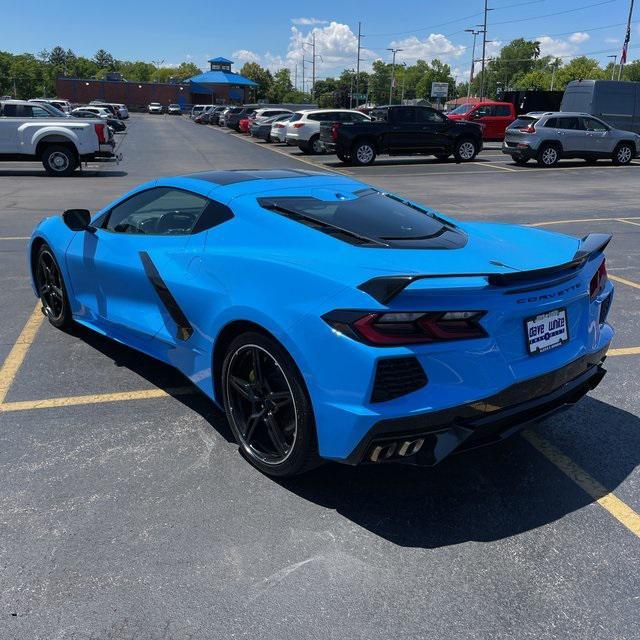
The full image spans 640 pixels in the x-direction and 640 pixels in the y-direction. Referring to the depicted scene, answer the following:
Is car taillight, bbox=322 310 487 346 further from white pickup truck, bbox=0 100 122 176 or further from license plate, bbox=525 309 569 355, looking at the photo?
white pickup truck, bbox=0 100 122 176

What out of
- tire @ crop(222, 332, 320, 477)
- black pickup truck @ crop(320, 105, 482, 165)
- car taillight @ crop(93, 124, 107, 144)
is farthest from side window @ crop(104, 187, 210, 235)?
black pickup truck @ crop(320, 105, 482, 165)

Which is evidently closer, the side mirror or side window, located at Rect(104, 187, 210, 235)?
side window, located at Rect(104, 187, 210, 235)

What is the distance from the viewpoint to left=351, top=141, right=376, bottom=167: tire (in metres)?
21.2

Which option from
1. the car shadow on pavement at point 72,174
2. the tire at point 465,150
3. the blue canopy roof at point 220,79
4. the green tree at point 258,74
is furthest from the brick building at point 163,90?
the car shadow on pavement at point 72,174

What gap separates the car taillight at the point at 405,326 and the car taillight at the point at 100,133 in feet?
52.2

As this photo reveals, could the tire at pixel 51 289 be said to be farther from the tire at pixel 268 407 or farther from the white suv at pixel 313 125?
the white suv at pixel 313 125

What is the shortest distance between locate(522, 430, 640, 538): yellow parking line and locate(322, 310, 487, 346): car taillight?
3.84 ft

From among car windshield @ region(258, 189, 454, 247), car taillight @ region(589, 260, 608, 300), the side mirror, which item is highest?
car windshield @ region(258, 189, 454, 247)

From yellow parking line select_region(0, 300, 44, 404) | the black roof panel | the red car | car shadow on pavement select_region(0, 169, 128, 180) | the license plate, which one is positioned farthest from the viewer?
the red car

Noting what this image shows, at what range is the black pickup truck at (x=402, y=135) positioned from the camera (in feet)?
68.9

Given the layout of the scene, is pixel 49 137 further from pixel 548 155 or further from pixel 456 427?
pixel 456 427

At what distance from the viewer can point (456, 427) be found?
2578 mm

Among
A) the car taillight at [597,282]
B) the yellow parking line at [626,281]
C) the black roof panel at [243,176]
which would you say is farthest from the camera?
the yellow parking line at [626,281]

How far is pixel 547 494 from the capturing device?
304 cm
